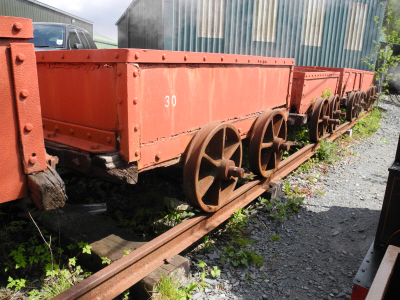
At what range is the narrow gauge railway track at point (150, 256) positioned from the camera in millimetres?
2051

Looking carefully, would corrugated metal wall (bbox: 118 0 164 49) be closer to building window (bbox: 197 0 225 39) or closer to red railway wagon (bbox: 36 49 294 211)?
building window (bbox: 197 0 225 39)

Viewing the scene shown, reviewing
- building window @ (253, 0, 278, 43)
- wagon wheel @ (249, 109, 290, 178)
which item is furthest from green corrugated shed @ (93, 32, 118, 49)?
wagon wheel @ (249, 109, 290, 178)

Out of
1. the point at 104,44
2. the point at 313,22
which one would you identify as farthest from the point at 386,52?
the point at 104,44

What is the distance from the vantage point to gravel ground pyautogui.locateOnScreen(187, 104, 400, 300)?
2.69 m

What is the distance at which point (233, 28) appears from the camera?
9.94m

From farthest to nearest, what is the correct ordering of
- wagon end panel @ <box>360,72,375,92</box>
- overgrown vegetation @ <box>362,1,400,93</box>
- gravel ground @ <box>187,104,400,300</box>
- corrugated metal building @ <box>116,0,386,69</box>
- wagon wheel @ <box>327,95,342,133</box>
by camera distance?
overgrown vegetation @ <box>362,1,400,93</box> < wagon end panel @ <box>360,72,375,92</box> < corrugated metal building @ <box>116,0,386,69</box> < wagon wheel @ <box>327,95,342,133</box> < gravel ground @ <box>187,104,400,300</box>

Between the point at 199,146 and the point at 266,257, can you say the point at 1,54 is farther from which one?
the point at 266,257

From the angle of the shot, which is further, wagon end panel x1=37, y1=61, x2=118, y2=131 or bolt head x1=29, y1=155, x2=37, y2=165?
wagon end panel x1=37, y1=61, x2=118, y2=131

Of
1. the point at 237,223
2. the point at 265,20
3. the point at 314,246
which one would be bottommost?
the point at 314,246

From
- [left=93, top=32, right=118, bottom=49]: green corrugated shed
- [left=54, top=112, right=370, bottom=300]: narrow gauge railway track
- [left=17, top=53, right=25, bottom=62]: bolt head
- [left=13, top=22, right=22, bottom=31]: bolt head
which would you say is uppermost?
[left=93, top=32, right=118, bottom=49]: green corrugated shed

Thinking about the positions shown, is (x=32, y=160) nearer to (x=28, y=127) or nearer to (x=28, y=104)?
(x=28, y=127)

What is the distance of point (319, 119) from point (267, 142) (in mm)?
2406

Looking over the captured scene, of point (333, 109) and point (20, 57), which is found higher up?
point (20, 57)

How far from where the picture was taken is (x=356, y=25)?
517 inches
